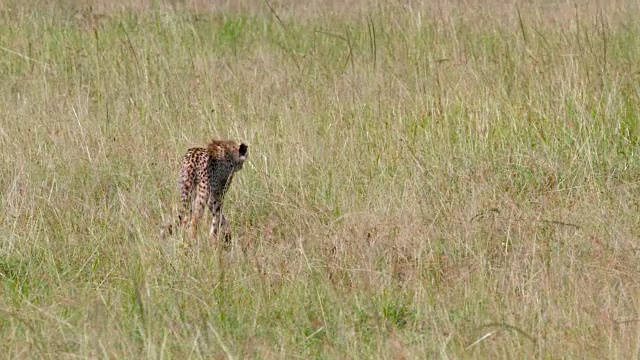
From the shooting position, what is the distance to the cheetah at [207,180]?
5.52 m

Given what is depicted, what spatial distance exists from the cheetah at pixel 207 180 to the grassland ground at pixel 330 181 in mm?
136

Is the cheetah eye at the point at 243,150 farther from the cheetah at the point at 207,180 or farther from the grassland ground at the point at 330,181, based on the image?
the grassland ground at the point at 330,181

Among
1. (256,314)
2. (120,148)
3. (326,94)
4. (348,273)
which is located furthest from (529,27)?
(256,314)

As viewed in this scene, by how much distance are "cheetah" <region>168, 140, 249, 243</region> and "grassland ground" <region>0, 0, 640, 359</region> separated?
136mm

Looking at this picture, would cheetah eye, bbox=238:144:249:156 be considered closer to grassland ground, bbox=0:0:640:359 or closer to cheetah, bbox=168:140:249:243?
cheetah, bbox=168:140:249:243

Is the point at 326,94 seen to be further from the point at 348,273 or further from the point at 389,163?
the point at 348,273

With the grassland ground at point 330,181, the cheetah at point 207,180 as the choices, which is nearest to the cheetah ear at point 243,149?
the cheetah at point 207,180

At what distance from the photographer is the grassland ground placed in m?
4.29

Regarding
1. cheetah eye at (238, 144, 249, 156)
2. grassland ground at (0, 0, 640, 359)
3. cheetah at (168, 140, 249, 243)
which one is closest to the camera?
grassland ground at (0, 0, 640, 359)

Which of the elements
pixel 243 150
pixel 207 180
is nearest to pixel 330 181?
pixel 243 150

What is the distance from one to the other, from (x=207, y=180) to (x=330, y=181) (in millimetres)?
665

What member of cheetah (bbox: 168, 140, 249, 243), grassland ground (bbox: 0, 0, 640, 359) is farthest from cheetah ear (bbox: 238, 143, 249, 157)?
grassland ground (bbox: 0, 0, 640, 359)

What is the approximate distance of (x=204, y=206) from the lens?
5531mm

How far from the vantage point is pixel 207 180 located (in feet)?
18.4
